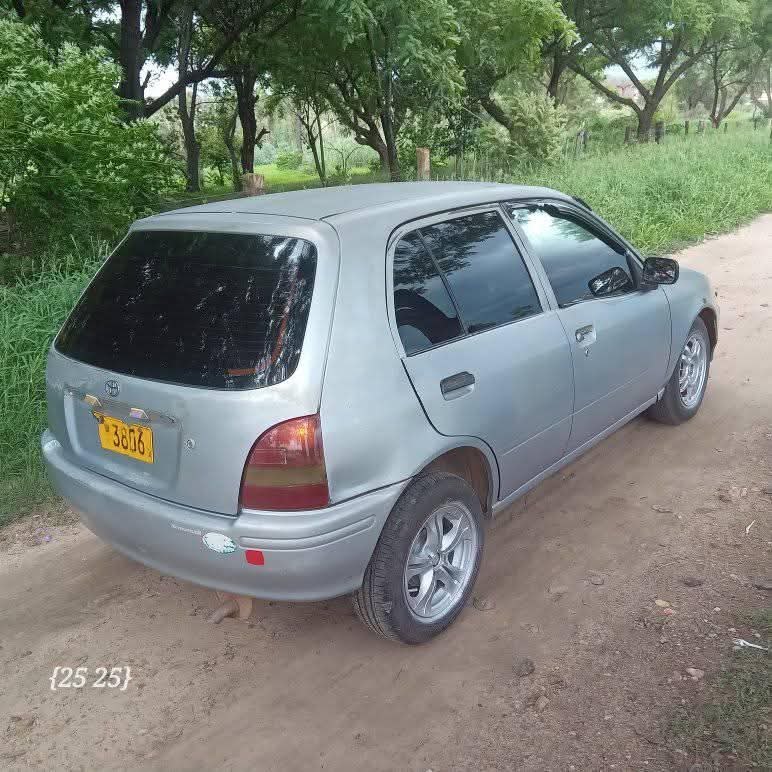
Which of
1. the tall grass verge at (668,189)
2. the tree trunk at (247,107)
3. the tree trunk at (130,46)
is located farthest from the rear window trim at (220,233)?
the tree trunk at (247,107)

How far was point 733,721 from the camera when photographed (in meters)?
2.51

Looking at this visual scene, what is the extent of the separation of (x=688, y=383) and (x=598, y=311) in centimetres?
154

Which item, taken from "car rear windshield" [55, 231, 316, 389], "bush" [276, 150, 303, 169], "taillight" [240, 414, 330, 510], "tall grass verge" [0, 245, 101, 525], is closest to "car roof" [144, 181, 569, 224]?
"car rear windshield" [55, 231, 316, 389]

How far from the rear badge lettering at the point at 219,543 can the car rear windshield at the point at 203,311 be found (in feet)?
1.65

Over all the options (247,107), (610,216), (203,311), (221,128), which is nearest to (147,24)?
(247,107)

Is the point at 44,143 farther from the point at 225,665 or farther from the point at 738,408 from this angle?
the point at 738,408

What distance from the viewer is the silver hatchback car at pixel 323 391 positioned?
8.22 ft

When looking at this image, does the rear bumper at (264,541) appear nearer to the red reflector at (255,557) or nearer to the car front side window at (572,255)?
the red reflector at (255,557)

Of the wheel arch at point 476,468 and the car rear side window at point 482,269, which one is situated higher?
the car rear side window at point 482,269

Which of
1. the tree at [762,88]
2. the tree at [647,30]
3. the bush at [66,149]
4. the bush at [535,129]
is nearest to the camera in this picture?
the bush at [66,149]

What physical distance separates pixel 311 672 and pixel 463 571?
738 millimetres

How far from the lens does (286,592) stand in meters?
2.60

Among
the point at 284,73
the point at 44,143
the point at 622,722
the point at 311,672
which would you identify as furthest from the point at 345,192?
the point at 284,73

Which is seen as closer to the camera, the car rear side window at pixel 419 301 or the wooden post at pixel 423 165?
the car rear side window at pixel 419 301
